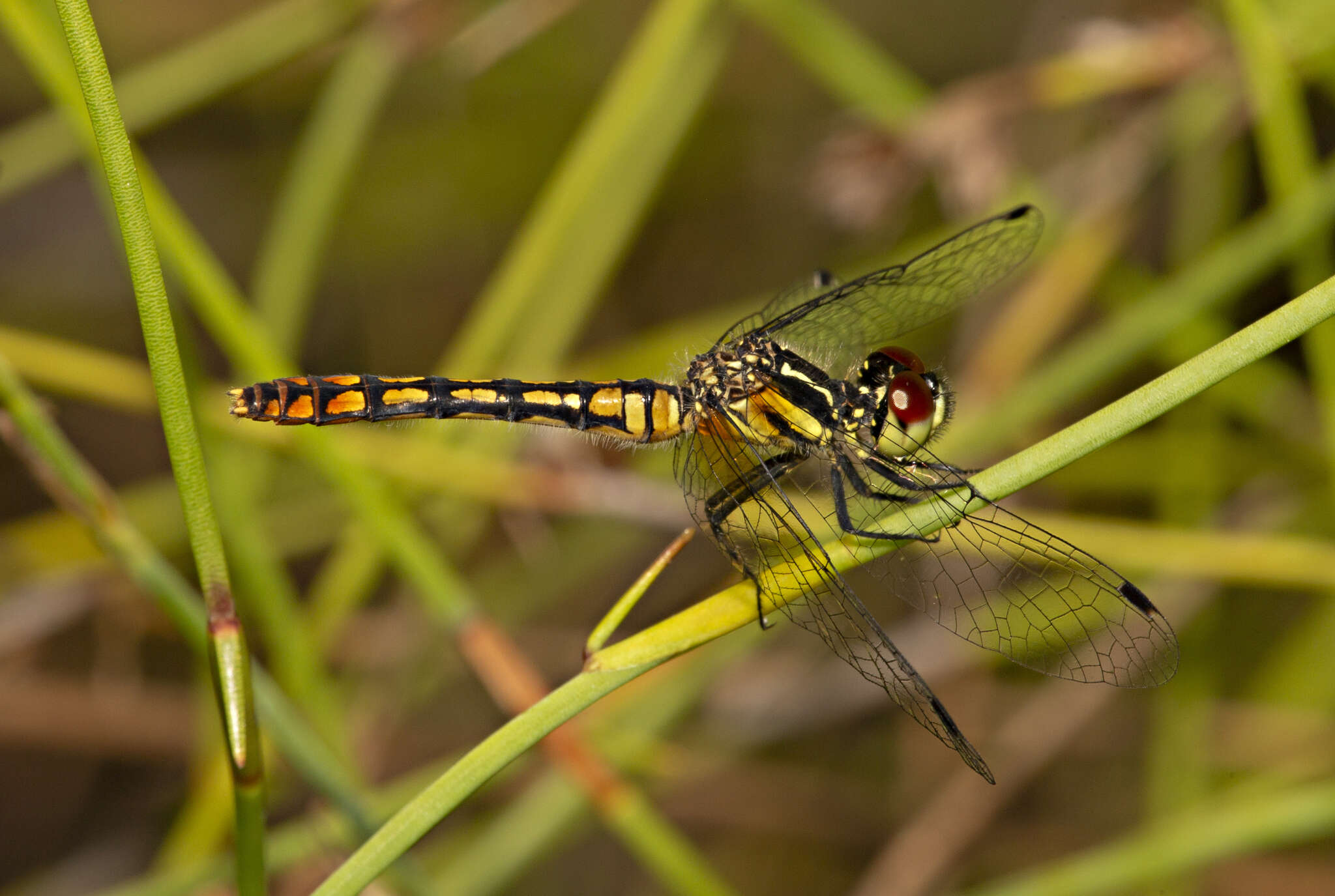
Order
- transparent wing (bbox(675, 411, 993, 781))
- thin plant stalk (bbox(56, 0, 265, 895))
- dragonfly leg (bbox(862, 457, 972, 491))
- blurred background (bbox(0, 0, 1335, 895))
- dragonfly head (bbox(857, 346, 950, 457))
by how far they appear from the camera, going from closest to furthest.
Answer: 1. thin plant stalk (bbox(56, 0, 265, 895))
2. transparent wing (bbox(675, 411, 993, 781))
3. dragonfly leg (bbox(862, 457, 972, 491))
4. dragonfly head (bbox(857, 346, 950, 457))
5. blurred background (bbox(0, 0, 1335, 895))

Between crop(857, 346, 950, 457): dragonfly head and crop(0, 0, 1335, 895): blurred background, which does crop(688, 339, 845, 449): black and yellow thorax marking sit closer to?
crop(857, 346, 950, 457): dragonfly head

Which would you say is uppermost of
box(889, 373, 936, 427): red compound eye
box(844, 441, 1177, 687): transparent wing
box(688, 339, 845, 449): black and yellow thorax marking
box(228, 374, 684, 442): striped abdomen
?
box(228, 374, 684, 442): striped abdomen

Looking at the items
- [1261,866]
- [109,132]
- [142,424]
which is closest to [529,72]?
[142,424]

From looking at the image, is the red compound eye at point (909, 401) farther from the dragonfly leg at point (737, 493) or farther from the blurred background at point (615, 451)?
the blurred background at point (615, 451)

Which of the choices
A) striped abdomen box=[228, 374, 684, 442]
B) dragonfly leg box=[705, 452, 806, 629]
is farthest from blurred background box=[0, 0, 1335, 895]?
dragonfly leg box=[705, 452, 806, 629]

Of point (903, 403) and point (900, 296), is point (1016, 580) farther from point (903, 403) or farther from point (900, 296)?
point (900, 296)

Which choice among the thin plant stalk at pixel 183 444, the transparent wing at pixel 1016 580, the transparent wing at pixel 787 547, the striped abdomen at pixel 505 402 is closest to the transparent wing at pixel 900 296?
the striped abdomen at pixel 505 402

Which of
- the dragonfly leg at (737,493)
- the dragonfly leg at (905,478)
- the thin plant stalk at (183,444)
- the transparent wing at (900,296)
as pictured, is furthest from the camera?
the transparent wing at (900,296)
